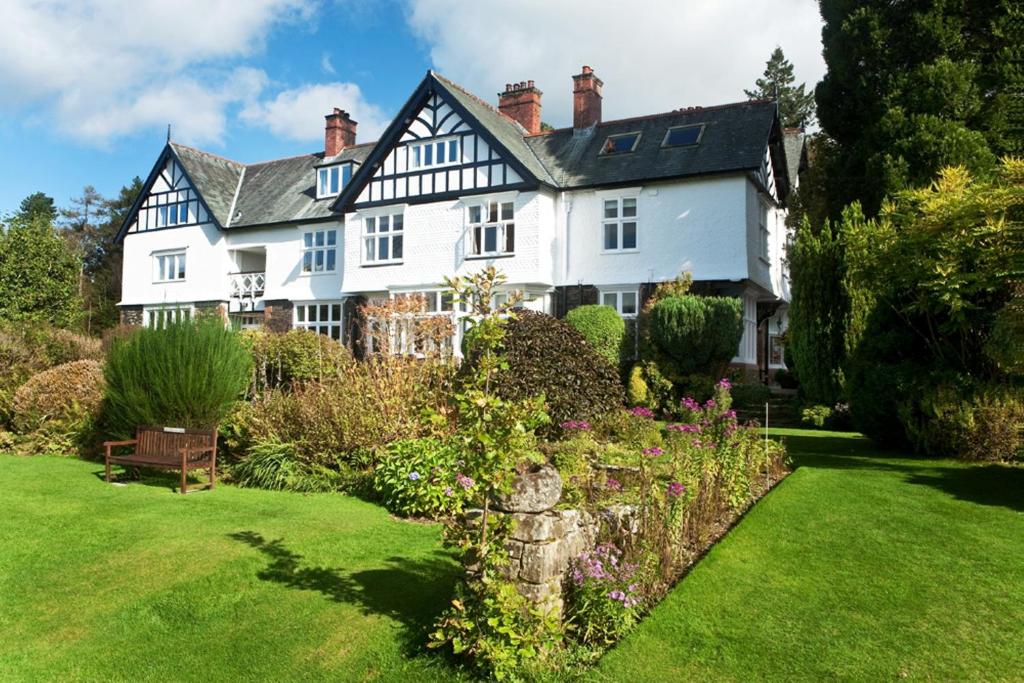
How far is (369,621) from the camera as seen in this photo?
516 cm

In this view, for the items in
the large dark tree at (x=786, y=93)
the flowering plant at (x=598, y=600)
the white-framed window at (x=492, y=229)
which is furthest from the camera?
the large dark tree at (x=786, y=93)

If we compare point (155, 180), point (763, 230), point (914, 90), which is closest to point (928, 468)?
point (914, 90)

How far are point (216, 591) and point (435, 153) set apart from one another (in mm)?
20821

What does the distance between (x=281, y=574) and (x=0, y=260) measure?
2323 centimetres

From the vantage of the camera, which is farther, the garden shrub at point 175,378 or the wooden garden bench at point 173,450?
the garden shrub at point 175,378

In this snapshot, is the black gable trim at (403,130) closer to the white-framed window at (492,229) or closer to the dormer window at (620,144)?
the white-framed window at (492,229)

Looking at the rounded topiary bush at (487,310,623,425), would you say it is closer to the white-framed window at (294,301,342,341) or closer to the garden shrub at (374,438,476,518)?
the garden shrub at (374,438,476,518)

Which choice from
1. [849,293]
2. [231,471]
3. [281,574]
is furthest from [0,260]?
[849,293]

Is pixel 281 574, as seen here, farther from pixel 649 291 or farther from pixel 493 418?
pixel 649 291

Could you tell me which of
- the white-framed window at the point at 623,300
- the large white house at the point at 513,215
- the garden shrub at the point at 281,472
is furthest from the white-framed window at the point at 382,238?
the garden shrub at the point at 281,472

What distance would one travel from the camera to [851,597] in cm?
512

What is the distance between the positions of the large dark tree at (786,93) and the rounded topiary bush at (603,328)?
92.9 ft

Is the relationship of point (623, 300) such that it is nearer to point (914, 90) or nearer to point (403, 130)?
point (914, 90)

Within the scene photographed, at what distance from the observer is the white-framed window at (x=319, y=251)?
91.8ft
